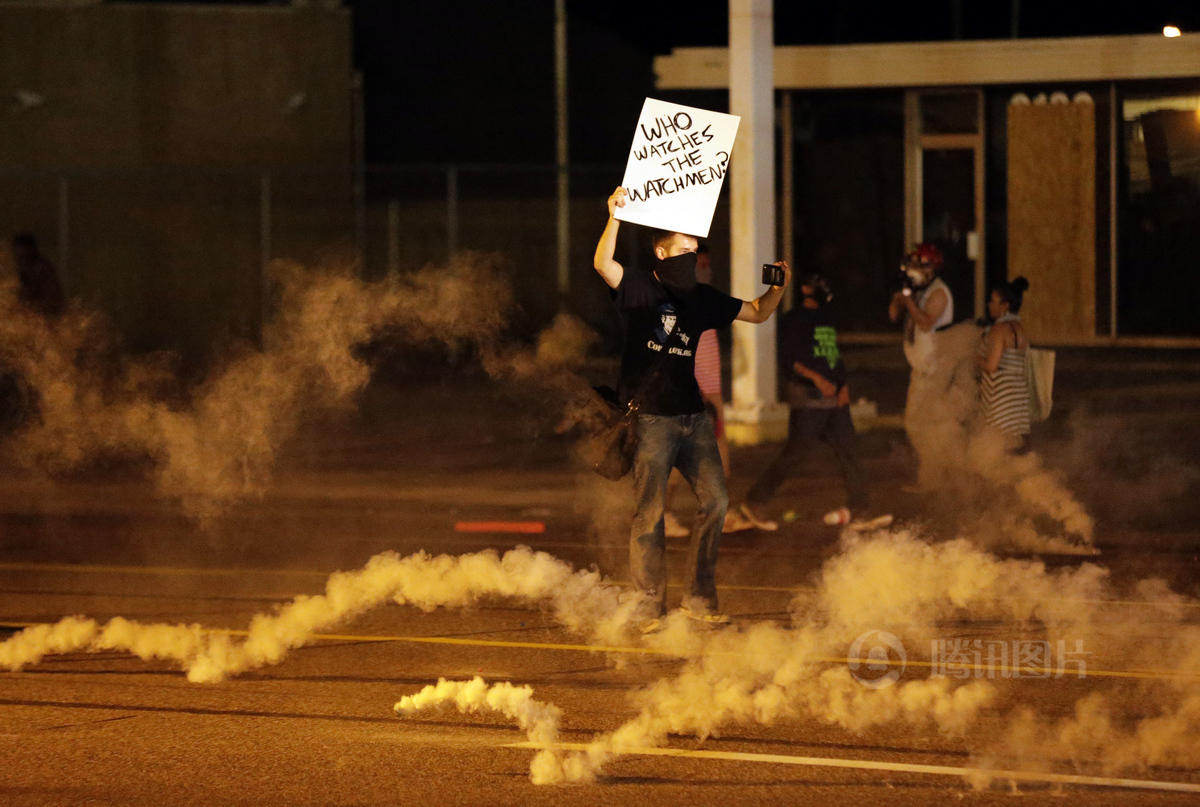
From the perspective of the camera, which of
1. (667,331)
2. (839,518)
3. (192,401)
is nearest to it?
(667,331)

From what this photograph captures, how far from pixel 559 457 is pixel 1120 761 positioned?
9.06 m

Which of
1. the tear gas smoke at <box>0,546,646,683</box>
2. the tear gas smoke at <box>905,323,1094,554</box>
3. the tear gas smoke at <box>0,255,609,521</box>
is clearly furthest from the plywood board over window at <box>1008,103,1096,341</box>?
the tear gas smoke at <box>0,546,646,683</box>

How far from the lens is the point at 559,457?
14.5 metres

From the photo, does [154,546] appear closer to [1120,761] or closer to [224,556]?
[224,556]

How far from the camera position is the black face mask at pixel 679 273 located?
775 centimetres

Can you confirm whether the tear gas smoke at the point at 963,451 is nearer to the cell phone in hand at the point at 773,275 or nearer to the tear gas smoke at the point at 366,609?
the tear gas smoke at the point at 366,609

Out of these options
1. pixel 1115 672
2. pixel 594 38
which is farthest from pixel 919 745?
pixel 594 38

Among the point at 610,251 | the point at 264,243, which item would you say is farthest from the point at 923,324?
the point at 264,243

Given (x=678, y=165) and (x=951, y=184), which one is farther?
(x=951, y=184)

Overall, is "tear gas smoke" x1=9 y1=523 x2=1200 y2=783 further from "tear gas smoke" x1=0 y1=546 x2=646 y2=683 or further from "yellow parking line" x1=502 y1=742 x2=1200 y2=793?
"yellow parking line" x1=502 y1=742 x2=1200 y2=793

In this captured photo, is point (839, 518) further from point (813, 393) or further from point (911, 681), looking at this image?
point (911, 681)

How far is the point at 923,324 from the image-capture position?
11586 mm

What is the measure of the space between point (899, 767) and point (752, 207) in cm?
966

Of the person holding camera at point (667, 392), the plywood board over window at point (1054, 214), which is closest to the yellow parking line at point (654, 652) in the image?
the person holding camera at point (667, 392)
